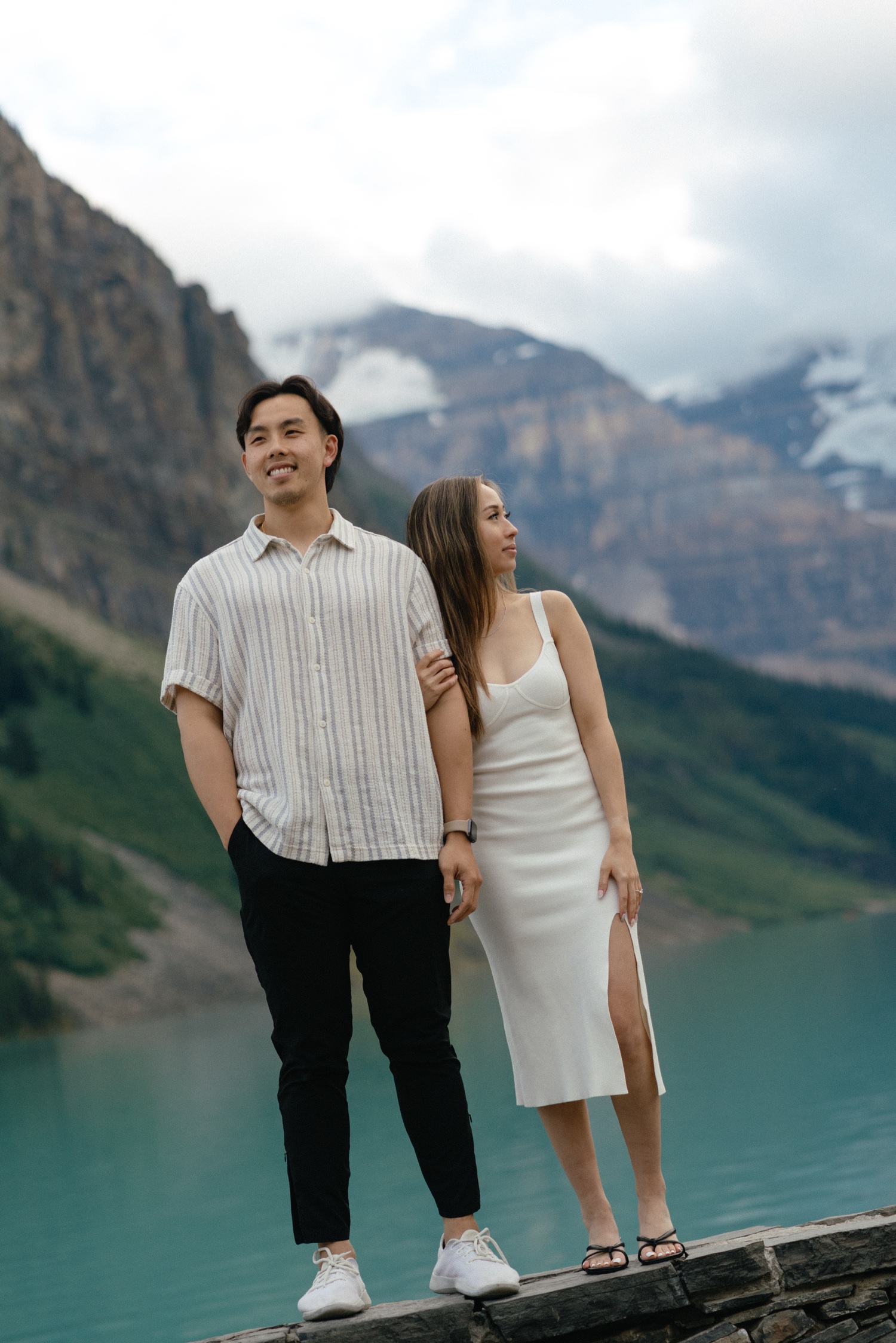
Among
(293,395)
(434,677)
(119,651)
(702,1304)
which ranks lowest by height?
(702,1304)

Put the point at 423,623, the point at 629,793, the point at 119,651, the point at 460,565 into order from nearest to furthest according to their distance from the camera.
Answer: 1. the point at 423,623
2. the point at 460,565
3. the point at 119,651
4. the point at 629,793

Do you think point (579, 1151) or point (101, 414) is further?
point (101, 414)

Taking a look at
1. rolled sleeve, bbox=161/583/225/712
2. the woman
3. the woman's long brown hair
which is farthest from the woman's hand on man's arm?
rolled sleeve, bbox=161/583/225/712

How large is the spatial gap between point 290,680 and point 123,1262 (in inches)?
671

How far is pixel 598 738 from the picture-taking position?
533 centimetres

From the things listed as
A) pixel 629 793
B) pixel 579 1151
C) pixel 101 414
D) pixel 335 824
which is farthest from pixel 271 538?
pixel 629 793

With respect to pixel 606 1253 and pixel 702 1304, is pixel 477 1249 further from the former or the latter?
pixel 702 1304

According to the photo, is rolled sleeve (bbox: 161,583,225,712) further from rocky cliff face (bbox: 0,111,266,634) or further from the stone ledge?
rocky cliff face (bbox: 0,111,266,634)

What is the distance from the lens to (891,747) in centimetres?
19738

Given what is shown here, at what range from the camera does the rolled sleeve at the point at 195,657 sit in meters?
5.02

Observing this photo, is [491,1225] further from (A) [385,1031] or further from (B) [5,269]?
(B) [5,269]

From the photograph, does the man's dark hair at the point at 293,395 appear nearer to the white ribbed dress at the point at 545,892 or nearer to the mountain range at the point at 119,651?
the white ribbed dress at the point at 545,892

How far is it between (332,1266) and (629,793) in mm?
142479

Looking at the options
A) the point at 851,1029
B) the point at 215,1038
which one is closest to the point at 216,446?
the point at 215,1038
